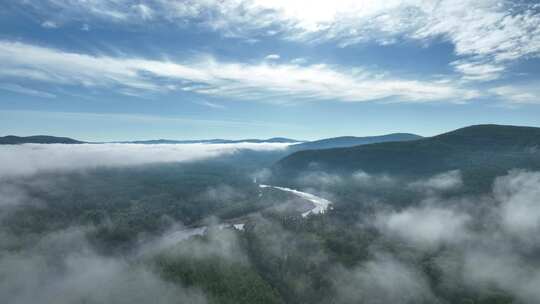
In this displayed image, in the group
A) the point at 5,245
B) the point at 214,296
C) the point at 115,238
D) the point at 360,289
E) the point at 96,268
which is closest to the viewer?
the point at 214,296

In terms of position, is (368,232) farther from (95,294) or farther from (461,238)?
(95,294)

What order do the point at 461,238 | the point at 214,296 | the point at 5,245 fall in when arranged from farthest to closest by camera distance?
the point at 461,238 → the point at 5,245 → the point at 214,296

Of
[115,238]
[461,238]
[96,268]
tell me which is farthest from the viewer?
[115,238]

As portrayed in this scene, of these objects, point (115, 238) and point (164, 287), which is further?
point (115, 238)

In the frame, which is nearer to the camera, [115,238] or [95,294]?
[95,294]

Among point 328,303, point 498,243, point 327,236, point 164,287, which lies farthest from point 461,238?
point 164,287

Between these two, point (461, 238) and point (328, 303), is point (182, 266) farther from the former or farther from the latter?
point (461, 238)

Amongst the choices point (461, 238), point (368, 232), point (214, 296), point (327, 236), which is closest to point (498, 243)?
point (461, 238)

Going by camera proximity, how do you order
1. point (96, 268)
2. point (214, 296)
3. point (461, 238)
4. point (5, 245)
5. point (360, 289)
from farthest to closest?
point (461, 238) → point (5, 245) → point (96, 268) → point (360, 289) → point (214, 296)

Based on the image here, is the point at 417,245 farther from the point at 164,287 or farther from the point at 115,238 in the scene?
the point at 115,238
